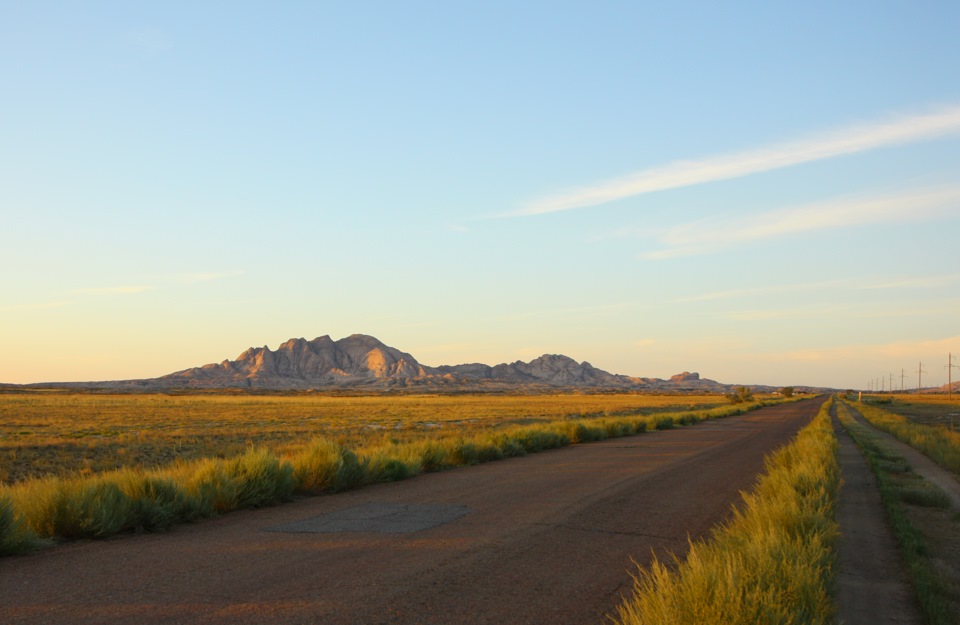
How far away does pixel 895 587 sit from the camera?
25.8 ft

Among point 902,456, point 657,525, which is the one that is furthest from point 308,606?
point 902,456

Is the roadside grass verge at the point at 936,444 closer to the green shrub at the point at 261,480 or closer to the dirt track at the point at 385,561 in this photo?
the dirt track at the point at 385,561

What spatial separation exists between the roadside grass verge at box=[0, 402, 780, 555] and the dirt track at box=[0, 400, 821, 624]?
39cm

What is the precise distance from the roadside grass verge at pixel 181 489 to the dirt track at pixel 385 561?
0.39m

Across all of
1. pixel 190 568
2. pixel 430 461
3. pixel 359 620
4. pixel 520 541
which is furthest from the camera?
pixel 430 461

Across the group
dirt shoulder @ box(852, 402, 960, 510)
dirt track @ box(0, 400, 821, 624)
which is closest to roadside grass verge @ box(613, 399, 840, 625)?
dirt track @ box(0, 400, 821, 624)

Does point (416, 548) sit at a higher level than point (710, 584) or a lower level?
lower

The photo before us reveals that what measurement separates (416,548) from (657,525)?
152 inches

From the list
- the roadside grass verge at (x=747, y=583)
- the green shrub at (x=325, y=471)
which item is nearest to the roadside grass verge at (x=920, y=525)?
the roadside grass verge at (x=747, y=583)

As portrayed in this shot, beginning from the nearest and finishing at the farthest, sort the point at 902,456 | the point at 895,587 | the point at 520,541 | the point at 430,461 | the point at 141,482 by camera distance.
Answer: the point at 895,587 → the point at 520,541 → the point at 141,482 → the point at 430,461 → the point at 902,456

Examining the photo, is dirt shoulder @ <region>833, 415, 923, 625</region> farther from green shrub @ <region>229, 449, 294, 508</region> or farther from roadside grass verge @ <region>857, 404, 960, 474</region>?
roadside grass verge @ <region>857, 404, 960, 474</region>

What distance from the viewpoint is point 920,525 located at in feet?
39.3

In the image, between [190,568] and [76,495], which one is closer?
[190,568]

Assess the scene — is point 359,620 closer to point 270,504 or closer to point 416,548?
point 416,548
